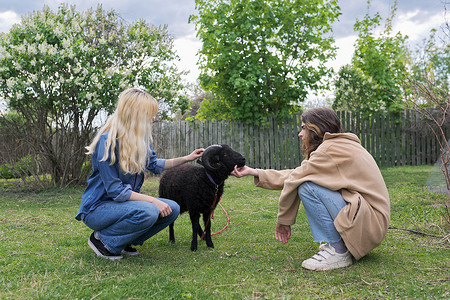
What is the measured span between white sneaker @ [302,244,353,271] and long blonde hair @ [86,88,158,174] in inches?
76.2

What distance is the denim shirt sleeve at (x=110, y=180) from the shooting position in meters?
3.68

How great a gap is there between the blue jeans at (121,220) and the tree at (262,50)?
9620 millimetres

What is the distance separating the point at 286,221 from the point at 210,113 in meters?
11.2

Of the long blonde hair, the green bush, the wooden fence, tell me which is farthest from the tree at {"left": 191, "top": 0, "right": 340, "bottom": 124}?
the long blonde hair

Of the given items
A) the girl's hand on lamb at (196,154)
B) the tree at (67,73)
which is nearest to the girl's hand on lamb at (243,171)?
the girl's hand on lamb at (196,154)

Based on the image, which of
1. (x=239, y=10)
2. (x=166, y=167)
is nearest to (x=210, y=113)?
(x=239, y=10)

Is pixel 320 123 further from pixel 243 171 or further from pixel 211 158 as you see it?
pixel 211 158

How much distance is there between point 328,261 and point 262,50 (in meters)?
11.1

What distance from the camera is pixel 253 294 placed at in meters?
3.00

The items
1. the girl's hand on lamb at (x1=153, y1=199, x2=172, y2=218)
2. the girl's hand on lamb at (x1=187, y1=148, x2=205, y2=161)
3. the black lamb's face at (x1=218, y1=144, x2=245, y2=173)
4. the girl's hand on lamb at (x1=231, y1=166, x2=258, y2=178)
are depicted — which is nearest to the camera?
the girl's hand on lamb at (x1=153, y1=199, x2=172, y2=218)

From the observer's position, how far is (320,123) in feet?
12.7

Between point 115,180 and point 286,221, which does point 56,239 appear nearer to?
point 115,180

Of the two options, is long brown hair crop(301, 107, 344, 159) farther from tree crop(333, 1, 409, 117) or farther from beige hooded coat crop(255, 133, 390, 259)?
tree crop(333, 1, 409, 117)

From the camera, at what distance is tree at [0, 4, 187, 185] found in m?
8.88
